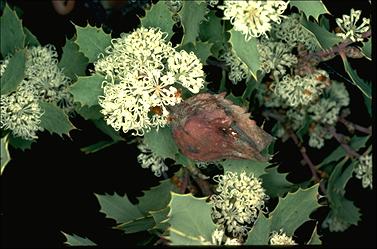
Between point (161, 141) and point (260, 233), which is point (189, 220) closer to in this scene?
point (260, 233)

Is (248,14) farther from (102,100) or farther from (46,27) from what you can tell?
(46,27)

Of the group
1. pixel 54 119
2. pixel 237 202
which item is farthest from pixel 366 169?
pixel 54 119

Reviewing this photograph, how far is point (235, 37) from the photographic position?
1.63m

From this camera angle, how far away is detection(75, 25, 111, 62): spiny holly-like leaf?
1.73 metres

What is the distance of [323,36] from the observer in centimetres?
172

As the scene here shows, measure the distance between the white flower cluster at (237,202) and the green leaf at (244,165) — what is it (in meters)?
0.01

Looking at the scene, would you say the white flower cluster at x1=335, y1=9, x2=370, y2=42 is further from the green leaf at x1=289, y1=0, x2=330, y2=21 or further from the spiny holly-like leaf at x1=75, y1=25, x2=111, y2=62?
the spiny holly-like leaf at x1=75, y1=25, x2=111, y2=62

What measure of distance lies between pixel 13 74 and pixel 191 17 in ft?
1.56

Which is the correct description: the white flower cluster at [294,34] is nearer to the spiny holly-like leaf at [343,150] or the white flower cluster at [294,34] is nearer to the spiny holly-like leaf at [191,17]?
the spiny holly-like leaf at [191,17]

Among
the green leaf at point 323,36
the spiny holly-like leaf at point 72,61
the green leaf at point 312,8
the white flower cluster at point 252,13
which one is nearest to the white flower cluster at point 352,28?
the green leaf at point 323,36

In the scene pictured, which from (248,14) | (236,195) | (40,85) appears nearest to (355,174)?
(236,195)

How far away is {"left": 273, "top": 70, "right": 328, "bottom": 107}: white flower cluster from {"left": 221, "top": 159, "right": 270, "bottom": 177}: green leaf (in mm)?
315

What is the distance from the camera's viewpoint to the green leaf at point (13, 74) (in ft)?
5.71

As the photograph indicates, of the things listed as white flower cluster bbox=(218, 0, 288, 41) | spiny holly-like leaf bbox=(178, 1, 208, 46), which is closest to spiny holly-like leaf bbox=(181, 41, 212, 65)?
spiny holly-like leaf bbox=(178, 1, 208, 46)
